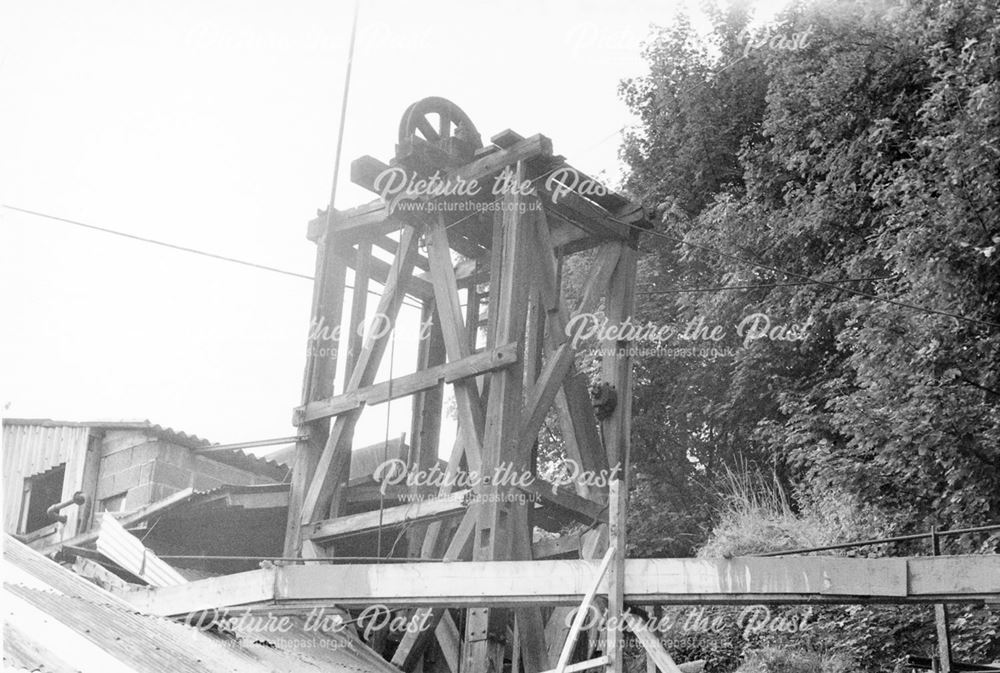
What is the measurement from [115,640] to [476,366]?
3.91 m

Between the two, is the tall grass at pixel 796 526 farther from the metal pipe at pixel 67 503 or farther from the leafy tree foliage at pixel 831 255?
the metal pipe at pixel 67 503

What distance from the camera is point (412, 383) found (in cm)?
1014

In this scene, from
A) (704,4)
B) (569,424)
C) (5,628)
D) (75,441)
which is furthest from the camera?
(704,4)

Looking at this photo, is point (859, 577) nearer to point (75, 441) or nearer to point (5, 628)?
point (5, 628)

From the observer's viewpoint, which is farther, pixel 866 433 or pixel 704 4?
pixel 704 4

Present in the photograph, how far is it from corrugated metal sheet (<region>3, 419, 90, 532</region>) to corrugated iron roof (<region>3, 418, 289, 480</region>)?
0.06 m

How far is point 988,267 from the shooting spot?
1403 cm

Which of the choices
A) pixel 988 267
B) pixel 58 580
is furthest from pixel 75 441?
pixel 988 267

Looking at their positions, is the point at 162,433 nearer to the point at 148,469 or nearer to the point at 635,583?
the point at 148,469

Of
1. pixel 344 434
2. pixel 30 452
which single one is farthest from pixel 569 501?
pixel 30 452

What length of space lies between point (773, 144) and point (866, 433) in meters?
8.12

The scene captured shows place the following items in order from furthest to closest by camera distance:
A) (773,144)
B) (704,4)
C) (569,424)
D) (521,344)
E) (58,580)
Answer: (704,4) → (773,144) → (569,424) → (521,344) → (58,580)

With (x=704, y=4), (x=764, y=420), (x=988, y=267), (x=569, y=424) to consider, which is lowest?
(x=569, y=424)

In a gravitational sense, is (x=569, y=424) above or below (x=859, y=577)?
above
